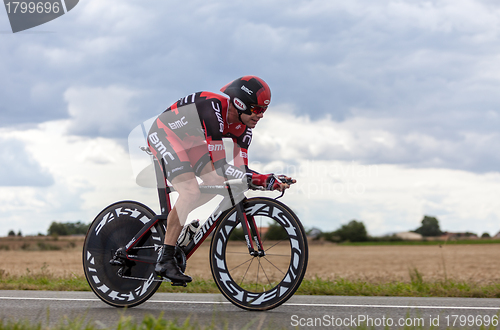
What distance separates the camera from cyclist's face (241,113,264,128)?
486 cm

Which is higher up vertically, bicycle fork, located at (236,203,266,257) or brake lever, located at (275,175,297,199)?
brake lever, located at (275,175,297,199)

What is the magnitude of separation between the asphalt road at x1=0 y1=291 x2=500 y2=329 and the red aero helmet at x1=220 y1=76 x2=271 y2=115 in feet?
5.93

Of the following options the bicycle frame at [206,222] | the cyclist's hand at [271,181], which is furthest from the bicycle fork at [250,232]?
the cyclist's hand at [271,181]

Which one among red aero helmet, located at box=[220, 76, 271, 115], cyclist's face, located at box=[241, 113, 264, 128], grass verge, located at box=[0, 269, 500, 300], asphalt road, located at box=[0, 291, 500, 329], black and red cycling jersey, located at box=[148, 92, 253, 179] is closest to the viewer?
asphalt road, located at box=[0, 291, 500, 329]

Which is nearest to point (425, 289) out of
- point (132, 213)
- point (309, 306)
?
point (309, 306)

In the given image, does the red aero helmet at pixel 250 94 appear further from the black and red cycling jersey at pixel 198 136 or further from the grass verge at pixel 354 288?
the grass verge at pixel 354 288

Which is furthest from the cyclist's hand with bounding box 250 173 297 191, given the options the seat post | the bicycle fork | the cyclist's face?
the seat post

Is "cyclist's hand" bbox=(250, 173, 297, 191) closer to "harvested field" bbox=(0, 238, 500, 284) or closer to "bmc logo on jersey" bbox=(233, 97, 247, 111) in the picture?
"bmc logo on jersey" bbox=(233, 97, 247, 111)

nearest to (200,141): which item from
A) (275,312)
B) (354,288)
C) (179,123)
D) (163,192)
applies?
(179,123)

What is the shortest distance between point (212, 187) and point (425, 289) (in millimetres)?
4363

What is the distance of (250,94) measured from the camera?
4750 mm

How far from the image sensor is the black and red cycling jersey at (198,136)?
465 centimetres

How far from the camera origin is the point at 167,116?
5109mm

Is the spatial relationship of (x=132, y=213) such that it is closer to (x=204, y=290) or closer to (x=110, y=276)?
(x=110, y=276)
